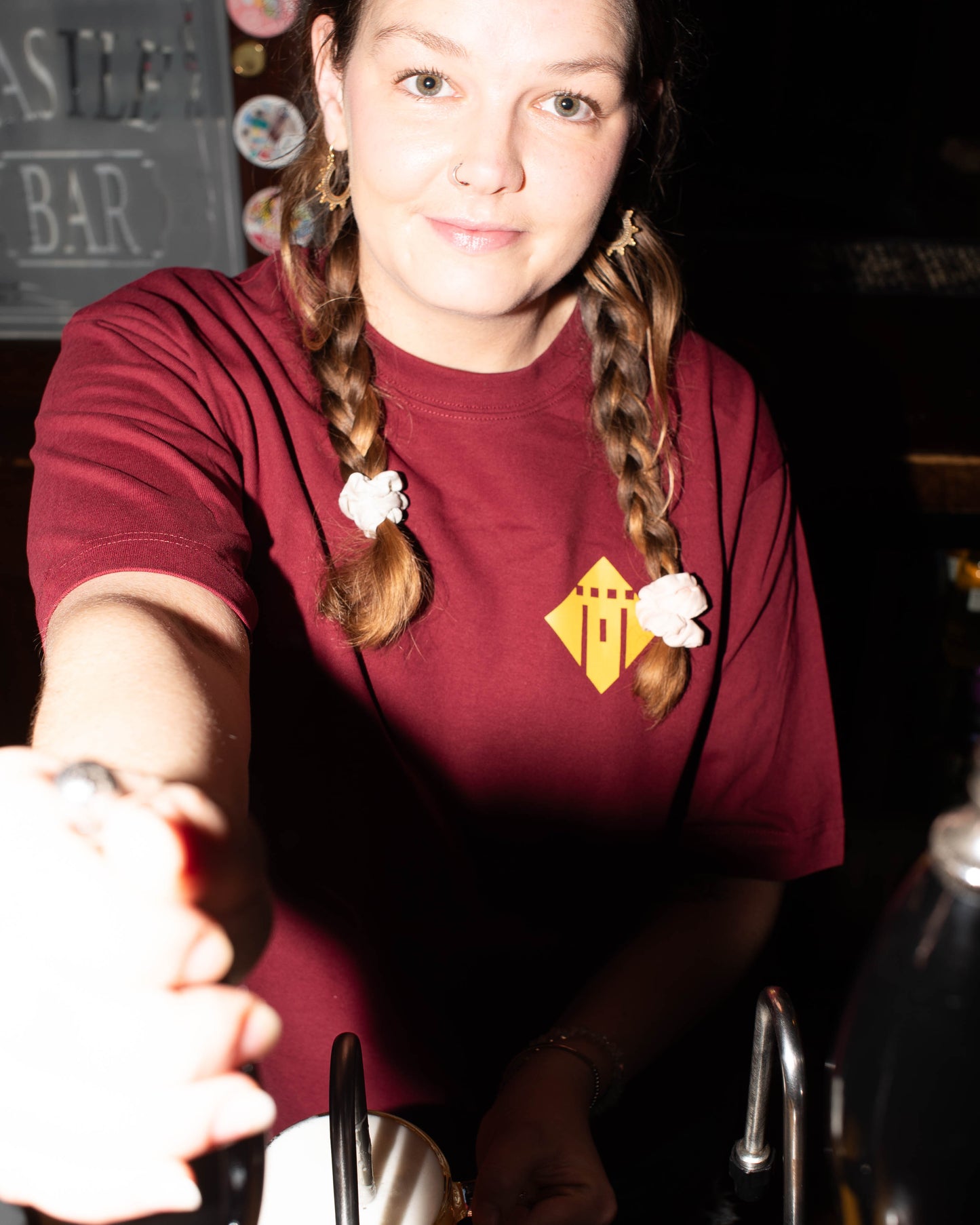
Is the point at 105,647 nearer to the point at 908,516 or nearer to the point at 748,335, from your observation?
the point at 908,516

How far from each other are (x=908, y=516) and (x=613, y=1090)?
44.8 inches

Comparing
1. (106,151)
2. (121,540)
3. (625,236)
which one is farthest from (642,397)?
Result: (106,151)

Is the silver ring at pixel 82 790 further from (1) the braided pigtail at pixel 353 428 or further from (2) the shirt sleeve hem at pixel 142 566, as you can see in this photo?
(1) the braided pigtail at pixel 353 428

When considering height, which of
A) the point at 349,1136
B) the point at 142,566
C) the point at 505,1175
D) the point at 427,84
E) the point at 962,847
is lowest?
the point at 505,1175

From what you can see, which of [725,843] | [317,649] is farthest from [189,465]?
[725,843]

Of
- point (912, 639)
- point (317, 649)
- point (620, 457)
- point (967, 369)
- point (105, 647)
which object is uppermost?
point (105, 647)

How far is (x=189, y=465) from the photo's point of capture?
749mm

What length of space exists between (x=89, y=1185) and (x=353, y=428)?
0.71 meters

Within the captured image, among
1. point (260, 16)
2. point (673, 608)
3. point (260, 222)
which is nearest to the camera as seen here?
point (673, 608)

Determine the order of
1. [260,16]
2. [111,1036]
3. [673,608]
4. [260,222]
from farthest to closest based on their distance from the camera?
1. [260,222]
2. [260,16]
3. [673,608]
4. [111,1036]

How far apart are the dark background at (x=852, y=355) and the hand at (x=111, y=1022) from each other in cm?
62

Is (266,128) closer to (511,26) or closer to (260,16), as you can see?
(260,16)

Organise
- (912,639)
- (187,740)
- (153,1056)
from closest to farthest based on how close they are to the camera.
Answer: (153,1056) < (187,740) < (912,639)

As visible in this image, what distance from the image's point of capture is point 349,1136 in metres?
0.46
